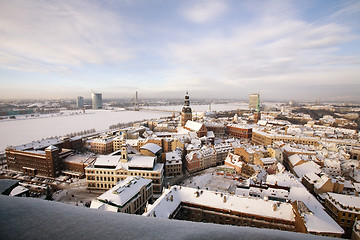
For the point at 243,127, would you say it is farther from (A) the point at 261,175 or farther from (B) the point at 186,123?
(A) the point at 261,175

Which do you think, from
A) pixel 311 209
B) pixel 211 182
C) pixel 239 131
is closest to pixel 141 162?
pixel 211 182

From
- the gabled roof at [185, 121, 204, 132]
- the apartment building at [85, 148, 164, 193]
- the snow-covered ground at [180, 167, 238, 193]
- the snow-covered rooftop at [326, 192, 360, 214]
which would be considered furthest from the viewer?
the gabled roof at [185, 121, 204, 132]

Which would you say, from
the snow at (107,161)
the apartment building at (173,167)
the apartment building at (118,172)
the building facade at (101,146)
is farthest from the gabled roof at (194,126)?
the snow at (107,161)

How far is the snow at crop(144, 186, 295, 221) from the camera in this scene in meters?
14.4

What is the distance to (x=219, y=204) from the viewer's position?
15.7 metres

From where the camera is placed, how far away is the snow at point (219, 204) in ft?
47.2

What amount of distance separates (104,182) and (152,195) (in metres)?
7.09

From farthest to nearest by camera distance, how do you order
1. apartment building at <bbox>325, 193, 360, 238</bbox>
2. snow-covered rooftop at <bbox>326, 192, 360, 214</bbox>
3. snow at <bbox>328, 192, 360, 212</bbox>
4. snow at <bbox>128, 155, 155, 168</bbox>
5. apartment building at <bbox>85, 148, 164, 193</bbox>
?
1. snow at <bbox>128, 155, 155, 168</bbox>
2. apartment building at <bbox>85, 148, 164, 193</bbox>
3. snow at <bbox>328, 192, 360, 212</bbox>
4. snow-covered rooftop at <bbox>326, 192, 360, 214</bbox>
5. apartment building at <bbox>325, 193, 360, 238</bbox>

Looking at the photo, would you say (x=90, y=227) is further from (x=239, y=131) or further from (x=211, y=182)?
(x=239, y=131)

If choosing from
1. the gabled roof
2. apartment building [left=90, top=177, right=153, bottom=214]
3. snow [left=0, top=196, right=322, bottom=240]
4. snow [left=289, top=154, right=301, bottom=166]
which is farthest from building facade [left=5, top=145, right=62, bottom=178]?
snow [left=289, top=154, right=301, bottom=166]

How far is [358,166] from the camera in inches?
1055

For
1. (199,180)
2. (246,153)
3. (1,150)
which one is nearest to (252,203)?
(199,180)

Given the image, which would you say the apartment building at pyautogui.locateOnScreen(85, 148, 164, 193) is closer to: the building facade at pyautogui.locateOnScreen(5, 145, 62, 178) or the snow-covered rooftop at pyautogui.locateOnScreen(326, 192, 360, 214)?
the building facade at pyautogui.locateOnScreen(5, 145, 62, 178)

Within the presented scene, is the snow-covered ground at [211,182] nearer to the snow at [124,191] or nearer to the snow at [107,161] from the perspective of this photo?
the snow at [124,191]
